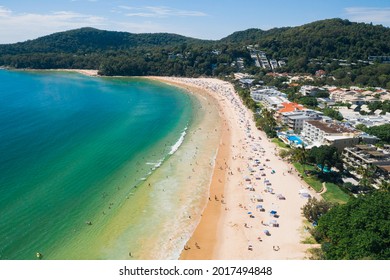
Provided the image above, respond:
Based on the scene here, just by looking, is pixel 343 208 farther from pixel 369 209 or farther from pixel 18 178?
pixel 18 178

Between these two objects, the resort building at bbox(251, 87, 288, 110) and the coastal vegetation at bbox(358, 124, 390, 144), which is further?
the resort building at bbox(251, 87, 288, 110)

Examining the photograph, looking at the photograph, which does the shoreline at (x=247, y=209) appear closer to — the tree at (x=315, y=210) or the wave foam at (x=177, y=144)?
the tree at (x=315, y=210)

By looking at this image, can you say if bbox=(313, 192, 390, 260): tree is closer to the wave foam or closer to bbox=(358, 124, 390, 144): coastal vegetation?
bbox=(358, 124, 390, 144): coastal vegetation

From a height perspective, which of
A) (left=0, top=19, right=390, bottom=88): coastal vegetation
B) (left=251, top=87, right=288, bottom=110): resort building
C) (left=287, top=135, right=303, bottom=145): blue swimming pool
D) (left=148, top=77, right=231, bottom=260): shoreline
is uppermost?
(left=0, top=19, right=390, bottom=88): coastal vegetation

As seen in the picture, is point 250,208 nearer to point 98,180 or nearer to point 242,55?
point 98,180

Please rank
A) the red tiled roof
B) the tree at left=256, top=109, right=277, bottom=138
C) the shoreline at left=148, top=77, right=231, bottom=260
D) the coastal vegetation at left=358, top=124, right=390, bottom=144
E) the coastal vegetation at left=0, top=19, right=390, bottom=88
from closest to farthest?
1. the shoreline at left=148, top=77, right=231, bottom=260
2. the coastal vegetation at left=358, top=124, right=390, bottom=144
3. the tree at left=256, top=109, right=277, bottom=138
4. the red tiled roof
5. the coastal vegetation at left=0, top=19, right=390, bottom=88

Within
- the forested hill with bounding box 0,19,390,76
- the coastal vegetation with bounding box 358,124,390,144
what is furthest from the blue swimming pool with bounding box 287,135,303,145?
the forested hill with bounding box 0,19,390,76

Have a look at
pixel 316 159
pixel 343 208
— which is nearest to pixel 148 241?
pixel 343 208

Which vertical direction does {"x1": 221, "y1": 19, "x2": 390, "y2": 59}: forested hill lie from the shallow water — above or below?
above
